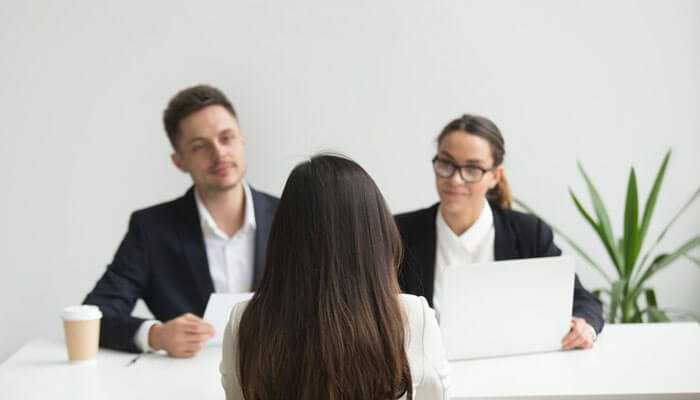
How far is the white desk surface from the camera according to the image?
200cm

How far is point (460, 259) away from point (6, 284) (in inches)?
84.3

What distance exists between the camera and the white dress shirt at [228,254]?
2.86 meters

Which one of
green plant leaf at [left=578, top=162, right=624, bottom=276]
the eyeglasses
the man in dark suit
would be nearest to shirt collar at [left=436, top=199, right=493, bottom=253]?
the eyeglasses

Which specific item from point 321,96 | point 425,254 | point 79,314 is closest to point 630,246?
point 425,254

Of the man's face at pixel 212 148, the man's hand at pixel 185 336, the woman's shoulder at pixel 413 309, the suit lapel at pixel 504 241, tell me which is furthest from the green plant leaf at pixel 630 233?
the woman's shoulder at pixel 413 309

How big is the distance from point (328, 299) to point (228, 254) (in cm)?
135

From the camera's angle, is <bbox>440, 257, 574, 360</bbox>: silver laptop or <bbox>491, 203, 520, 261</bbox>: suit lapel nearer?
<bbox>440, 257, 574, 360</bbox>: silver laptop

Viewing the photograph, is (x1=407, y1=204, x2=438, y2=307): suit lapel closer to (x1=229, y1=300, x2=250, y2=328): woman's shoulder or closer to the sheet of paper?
the sheet of paper

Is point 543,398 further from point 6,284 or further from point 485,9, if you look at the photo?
point 6,284

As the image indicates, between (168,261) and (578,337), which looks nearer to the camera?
(578,337)

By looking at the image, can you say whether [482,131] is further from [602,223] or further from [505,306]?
[602,223]

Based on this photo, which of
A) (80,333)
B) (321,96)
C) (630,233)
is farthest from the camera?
(321,96)

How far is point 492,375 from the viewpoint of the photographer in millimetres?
2115

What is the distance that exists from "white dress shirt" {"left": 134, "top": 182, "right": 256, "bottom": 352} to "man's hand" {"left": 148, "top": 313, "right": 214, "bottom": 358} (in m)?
0.49
